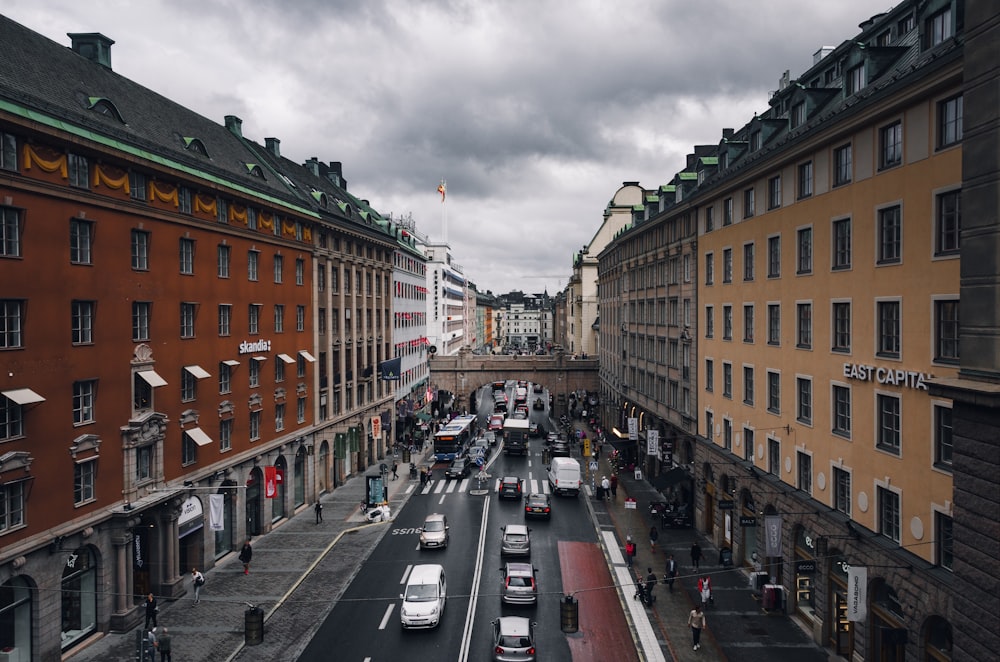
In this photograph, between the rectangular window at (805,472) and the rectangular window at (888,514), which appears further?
the rectangular window at (805,472)

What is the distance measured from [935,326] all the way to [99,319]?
3049 centimetres

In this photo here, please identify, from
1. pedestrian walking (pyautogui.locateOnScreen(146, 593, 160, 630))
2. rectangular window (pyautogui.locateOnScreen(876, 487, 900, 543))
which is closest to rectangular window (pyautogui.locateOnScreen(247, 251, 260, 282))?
pedestrian walking (pyautogui.locateOnScreen(146, 593, 160, 630))

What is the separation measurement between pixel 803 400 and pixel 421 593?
59.6ft

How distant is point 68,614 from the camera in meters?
27.5

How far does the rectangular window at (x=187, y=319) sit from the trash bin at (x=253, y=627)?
48.0 ft

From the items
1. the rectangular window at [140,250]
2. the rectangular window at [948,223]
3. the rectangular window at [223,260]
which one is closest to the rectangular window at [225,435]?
the rectangular window at [223,260]

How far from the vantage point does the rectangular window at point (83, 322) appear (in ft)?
92.7

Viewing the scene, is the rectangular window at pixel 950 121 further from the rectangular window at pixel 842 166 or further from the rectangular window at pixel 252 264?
the rectangular window at pixel 252 264

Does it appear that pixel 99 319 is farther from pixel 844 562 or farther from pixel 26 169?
pixel 844 562

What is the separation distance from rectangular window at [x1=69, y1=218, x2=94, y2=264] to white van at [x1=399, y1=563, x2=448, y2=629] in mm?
18880

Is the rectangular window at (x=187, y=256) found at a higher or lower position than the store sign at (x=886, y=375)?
higher

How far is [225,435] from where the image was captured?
40156 millimetres

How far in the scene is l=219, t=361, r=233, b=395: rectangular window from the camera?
39691 millimetres

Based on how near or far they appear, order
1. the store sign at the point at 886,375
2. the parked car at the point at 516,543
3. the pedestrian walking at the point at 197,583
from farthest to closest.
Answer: the parked car at the point at 516,543, the pedestrian walking at the point at 197,583, the store sign at the point at 886,375
